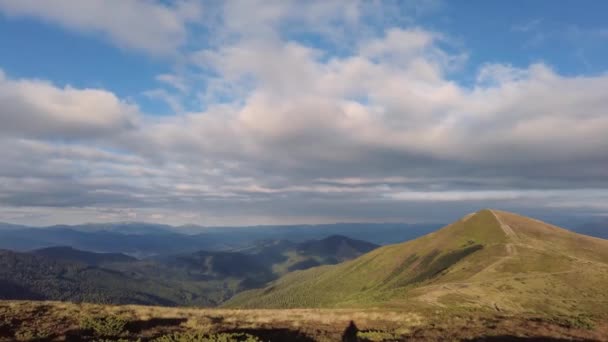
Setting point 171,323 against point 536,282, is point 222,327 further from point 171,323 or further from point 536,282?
point 536,282

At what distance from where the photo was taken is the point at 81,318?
3447 centimetres

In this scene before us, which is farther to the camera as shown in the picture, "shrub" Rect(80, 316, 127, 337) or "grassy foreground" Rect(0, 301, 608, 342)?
"shrub" Rect(80, 316, 127, 337)

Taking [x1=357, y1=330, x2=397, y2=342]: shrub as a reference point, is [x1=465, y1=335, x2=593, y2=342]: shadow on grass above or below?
below

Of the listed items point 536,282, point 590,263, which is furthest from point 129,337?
point 590,263

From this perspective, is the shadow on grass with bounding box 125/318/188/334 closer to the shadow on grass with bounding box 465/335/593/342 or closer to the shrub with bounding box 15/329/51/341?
the shrub with bounding box 15/329/51/341

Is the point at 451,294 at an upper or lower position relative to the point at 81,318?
lower

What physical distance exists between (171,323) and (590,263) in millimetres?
180059

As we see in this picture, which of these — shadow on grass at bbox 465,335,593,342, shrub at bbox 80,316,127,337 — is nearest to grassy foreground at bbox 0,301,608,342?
shrub at bbox 80,316,127,337

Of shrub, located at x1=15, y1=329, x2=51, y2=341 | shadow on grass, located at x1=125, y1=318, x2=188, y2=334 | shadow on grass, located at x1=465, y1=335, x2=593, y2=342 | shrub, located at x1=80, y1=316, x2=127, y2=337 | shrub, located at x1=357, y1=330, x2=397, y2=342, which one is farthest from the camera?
shadow on grass, located at x1=465, y1=335, x2=593, y2=342

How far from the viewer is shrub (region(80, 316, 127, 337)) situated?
1207 inches

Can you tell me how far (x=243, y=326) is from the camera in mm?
38094

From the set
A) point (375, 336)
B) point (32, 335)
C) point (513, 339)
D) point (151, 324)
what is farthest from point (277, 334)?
point (513, 339)

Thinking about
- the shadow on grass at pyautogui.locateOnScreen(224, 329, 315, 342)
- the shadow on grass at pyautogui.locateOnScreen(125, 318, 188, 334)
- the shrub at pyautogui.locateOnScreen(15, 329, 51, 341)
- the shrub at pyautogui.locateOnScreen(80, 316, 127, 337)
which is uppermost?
the shrub at pyautogui.locateOnScreen(15, 329, 51, 341)

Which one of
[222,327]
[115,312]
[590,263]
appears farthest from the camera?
[590,263]
